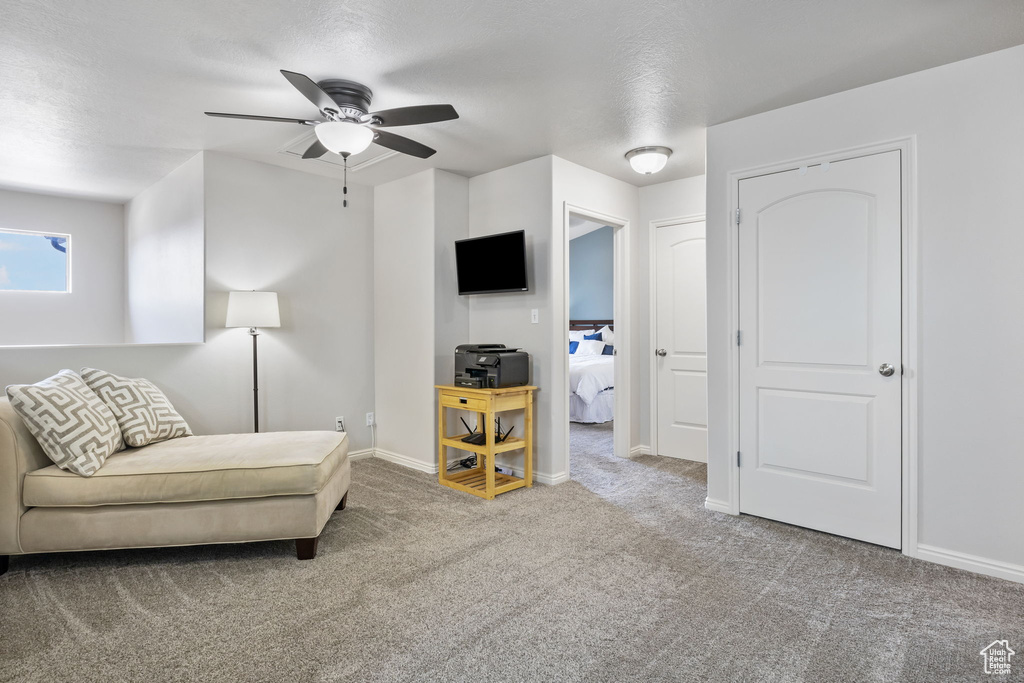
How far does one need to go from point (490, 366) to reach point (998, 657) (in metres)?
2.68

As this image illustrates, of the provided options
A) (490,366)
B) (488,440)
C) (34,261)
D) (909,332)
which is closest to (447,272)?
(490,366)

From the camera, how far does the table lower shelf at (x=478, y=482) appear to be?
3518 mm

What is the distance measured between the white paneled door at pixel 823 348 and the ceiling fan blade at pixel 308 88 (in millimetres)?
2284

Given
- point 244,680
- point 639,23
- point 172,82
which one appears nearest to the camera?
point 244,680

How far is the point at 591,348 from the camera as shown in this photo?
7418 millimetres

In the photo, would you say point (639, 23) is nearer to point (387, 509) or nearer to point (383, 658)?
point (383, 658)

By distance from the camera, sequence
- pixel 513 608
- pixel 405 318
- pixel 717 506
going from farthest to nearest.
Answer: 1. pixel 405 318
2. pixel 717 506
3. pixel 513 608

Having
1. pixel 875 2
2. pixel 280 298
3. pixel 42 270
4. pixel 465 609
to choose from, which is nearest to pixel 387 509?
pixel 465 609

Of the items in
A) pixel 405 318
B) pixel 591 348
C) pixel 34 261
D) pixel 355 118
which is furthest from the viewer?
pixel 591 348

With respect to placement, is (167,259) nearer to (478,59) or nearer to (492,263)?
(492,263)

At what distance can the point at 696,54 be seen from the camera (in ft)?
7.80

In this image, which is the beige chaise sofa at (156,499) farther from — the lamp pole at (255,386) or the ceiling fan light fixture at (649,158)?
the ceiling fan light fixture at (649,158)

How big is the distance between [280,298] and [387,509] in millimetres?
1913

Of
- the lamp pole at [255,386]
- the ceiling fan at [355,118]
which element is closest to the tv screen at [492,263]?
the ceiling fan at [355,118]
